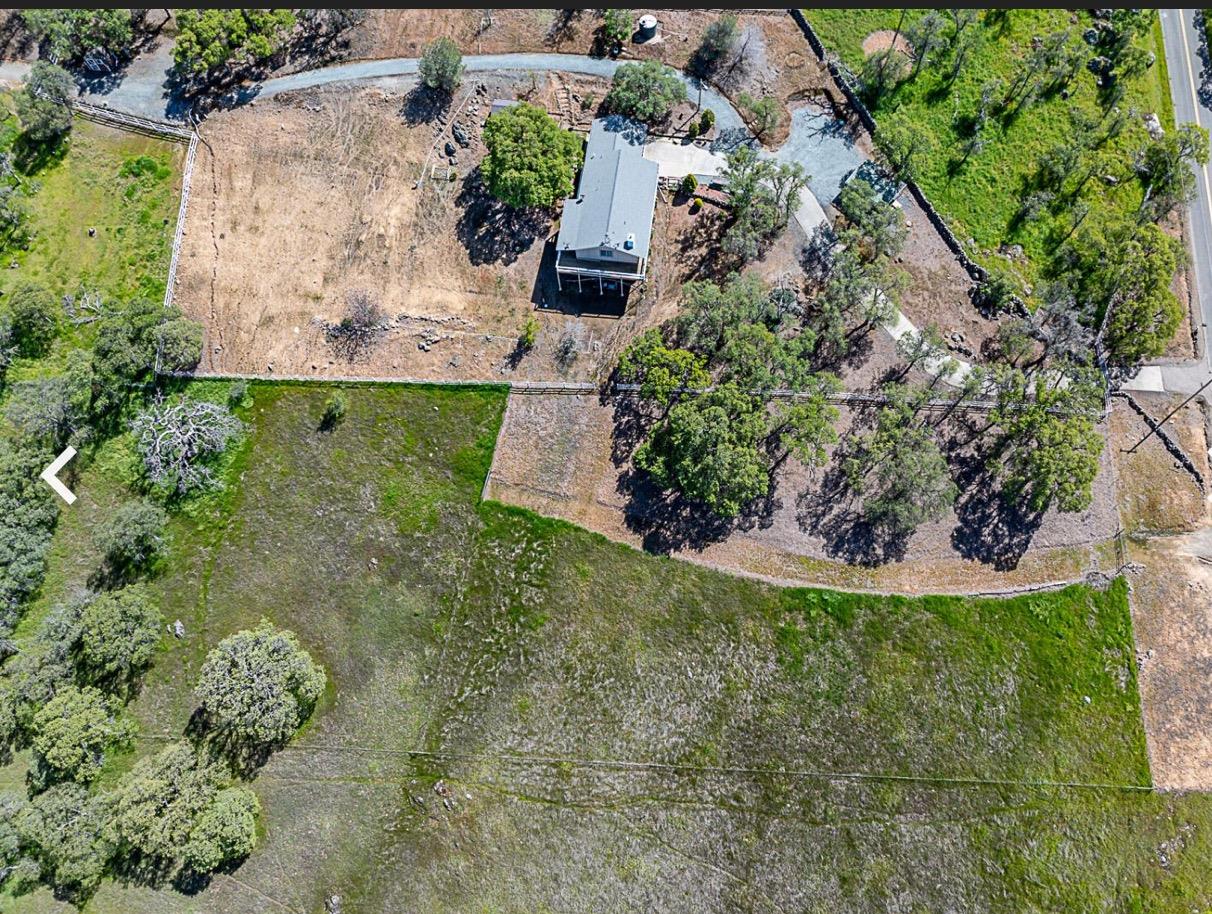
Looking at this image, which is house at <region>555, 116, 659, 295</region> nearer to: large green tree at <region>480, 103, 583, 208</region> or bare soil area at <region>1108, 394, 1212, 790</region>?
large green tree at <region>480, 103, 583, 208</region>

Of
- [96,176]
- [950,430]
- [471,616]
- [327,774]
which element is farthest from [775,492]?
[96,176]

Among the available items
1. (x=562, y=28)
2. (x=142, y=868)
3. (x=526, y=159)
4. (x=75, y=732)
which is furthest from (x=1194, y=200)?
(x=142, y=868)

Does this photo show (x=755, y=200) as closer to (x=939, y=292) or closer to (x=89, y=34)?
(x=939, y=292)

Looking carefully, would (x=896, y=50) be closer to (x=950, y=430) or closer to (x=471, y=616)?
(x=950, y=430)

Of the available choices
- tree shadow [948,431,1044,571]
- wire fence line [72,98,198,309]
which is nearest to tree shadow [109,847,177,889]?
wire fence line [72,98,198,309]

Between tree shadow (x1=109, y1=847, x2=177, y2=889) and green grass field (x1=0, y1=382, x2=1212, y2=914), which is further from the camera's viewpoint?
green grass field (x1=0, y1=382, x2=1212, y2=914)

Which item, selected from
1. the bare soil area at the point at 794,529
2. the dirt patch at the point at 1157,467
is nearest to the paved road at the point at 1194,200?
the dirt patch at the point at 1157,467
